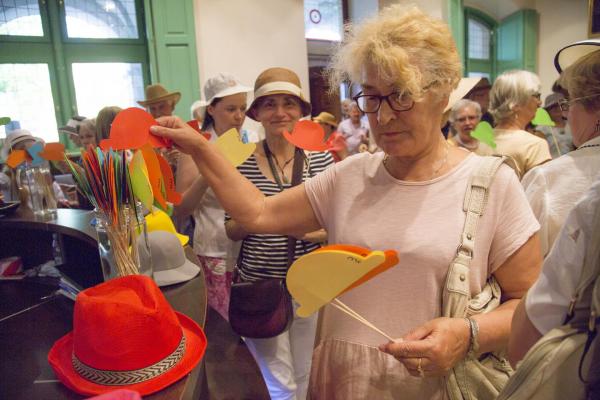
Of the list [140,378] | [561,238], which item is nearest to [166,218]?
[140,378]

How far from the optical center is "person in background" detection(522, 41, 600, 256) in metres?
1.28

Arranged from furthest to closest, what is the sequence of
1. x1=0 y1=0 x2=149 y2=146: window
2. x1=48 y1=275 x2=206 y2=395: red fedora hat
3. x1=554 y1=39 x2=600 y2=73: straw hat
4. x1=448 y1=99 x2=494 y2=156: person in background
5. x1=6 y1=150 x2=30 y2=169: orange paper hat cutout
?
1. x1=0 y1=0 x2=149 y2=146: window
2. x1=448 y1=99 x2=494 y2=156: person in background
3. x1=6 y1=150 x2=30 y2=169: orange paper hat cutout
4. x1=554 y1=39 x2=600 y2=73: straw hat
5. x1=48 y1=275 x2=206 y2=395: red fedora hat

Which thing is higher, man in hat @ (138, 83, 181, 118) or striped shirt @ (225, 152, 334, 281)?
man in hat @ (138, 83, 181, 118)

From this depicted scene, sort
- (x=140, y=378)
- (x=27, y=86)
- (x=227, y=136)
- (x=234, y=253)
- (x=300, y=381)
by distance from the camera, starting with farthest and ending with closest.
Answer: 1. (x=27, y=86)
2. (x=234, y=253)
3. (x=300, y=381)
4. (x=227, y=136)
5. (x=140, y=378)

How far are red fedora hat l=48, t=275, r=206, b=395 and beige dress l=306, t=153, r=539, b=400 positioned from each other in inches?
18.3

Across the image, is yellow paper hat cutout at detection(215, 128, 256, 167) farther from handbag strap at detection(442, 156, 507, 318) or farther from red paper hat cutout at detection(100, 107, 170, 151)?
handbag strap at detection(442, 156, 507, 318)

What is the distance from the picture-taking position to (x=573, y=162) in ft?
4.91

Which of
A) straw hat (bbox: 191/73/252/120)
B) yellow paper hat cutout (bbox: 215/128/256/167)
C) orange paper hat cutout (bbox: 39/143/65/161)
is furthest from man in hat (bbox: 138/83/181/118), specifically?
yellow paper hat cutout (bbox: 215/128/256/167)

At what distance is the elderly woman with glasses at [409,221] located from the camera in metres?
1.01

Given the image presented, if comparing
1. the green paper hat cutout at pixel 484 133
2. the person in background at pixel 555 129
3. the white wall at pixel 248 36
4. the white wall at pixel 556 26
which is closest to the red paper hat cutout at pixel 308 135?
the green paper hat cutout at pixel 484 133

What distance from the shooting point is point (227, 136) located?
1311mm

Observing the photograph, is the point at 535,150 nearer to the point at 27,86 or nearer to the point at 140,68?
the point at 140,68

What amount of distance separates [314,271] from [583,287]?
470 millimetres

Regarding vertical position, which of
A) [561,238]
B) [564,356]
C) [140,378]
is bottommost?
[140,378]
